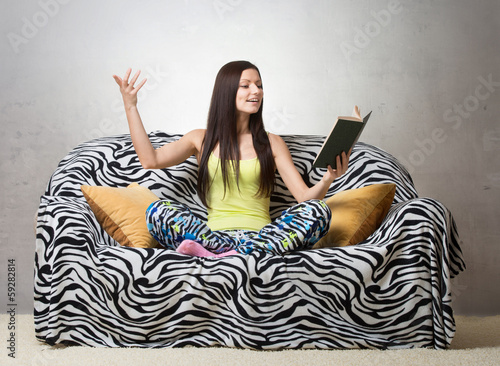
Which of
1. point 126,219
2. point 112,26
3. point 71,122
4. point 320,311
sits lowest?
point 320,311

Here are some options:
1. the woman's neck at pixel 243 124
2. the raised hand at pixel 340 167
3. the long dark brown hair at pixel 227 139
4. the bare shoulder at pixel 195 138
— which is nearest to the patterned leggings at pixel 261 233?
the raised hand at pixel 340 167

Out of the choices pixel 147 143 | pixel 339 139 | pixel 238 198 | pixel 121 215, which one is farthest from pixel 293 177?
pixel 121 215

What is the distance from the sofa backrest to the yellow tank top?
0.15m

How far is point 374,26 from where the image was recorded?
3.10 m

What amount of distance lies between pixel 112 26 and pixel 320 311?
2.13 metres

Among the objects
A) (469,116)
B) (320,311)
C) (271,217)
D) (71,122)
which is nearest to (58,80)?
(71,122)

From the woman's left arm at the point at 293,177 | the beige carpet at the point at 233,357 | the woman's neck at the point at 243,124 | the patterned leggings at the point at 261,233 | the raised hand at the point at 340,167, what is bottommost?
the beige carpet at the point at 233,357

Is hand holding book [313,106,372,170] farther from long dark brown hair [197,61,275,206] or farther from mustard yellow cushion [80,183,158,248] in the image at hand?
mustard yellow cushion [80,183,158,248]

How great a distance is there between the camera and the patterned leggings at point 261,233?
192cm

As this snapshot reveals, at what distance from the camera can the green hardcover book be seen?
1.91m

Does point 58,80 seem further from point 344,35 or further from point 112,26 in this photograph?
point 344,35

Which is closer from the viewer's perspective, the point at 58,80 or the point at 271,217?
the point at 271,217

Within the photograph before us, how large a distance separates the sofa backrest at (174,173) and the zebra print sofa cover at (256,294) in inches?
22.9

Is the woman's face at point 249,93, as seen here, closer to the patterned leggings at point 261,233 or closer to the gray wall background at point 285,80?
the patterned leggings at point 261,233
